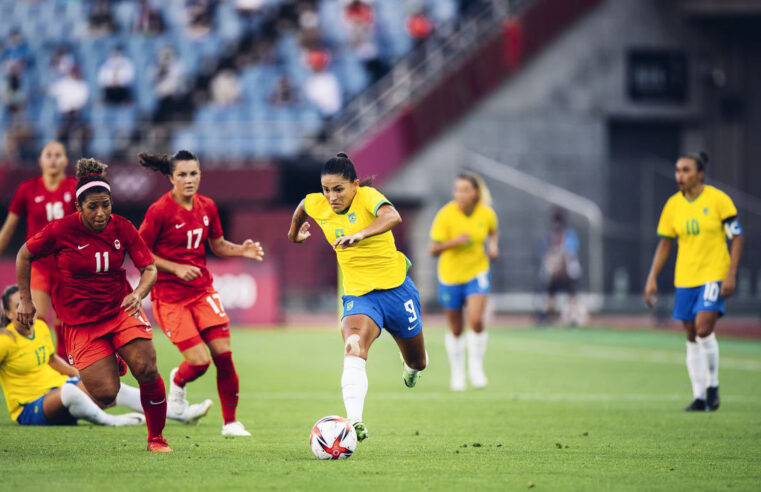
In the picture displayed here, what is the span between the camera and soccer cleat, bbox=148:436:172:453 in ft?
30.2

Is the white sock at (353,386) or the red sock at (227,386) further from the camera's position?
the red sock at (227,386)

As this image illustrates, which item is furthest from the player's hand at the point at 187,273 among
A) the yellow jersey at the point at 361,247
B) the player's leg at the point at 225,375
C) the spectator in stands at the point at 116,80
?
the spectator in stands at the point at 116,80

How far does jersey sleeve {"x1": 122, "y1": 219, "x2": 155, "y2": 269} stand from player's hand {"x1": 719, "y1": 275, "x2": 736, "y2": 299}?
6.25 meters

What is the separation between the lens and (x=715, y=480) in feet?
26.6

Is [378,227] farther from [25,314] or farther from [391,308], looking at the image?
[25,314]

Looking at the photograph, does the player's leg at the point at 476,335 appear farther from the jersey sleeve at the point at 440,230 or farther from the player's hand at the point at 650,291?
the player's hand at the point at 650,291

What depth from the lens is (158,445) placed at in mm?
9281

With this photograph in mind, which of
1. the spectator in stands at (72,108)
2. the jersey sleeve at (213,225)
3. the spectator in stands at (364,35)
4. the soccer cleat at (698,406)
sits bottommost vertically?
Result: the soccer cleat at (698,406)

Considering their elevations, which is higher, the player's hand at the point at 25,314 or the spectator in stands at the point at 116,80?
the spectator in stands at the point at 116,80

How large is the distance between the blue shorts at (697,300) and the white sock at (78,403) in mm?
6161

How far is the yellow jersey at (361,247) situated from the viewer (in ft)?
31.8

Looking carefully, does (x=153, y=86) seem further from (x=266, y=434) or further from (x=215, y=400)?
(x=266, y=434)

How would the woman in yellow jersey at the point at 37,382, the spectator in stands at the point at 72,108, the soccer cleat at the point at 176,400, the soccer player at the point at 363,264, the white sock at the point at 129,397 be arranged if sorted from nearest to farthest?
the soccer player at the point at 363,264 < the woman in yellow jersey at the point at 37,382 < the soccer cleat at the point at 176,400 < the white sock at the point at 129,397 < the spectator in stands at the point at 72,108

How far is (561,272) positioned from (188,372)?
18117mm
